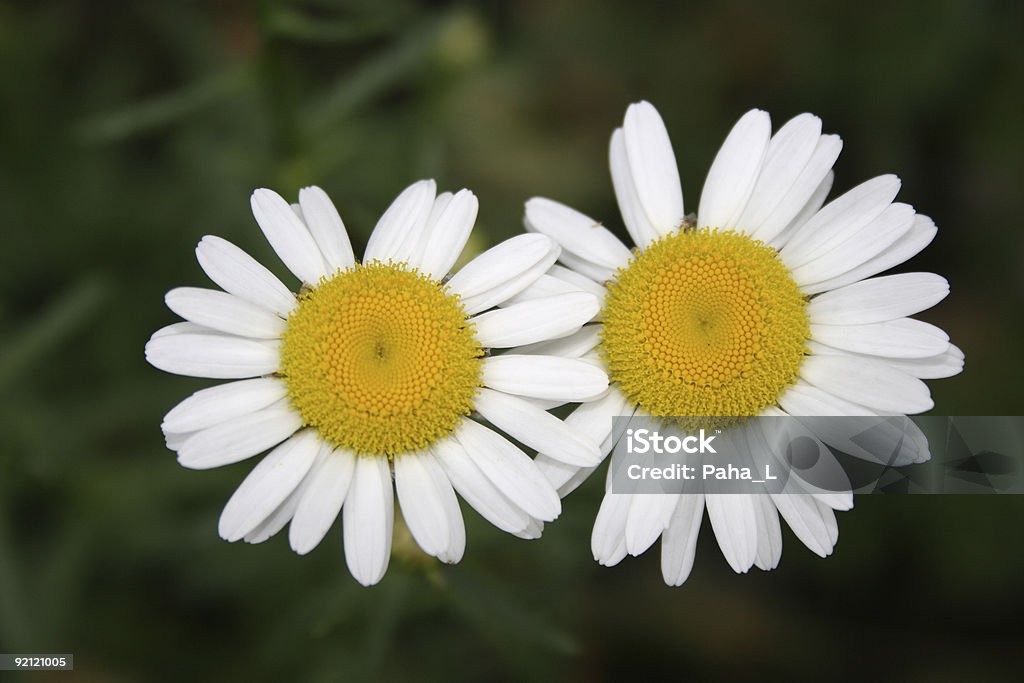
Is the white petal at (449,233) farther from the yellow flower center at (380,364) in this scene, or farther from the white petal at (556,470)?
the white petal at (556,470)

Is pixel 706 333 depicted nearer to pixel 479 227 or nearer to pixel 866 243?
pixel 866 243

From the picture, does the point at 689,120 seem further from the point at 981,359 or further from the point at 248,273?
the point at 248,273

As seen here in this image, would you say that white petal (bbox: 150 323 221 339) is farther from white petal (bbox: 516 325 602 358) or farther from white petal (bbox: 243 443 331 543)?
white petal (bbox: 516 325 602 358)

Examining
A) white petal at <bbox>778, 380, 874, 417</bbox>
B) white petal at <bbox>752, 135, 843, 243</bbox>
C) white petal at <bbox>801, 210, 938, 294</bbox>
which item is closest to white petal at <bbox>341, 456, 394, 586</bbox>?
white petal at <bbox>778, 380, 874, 417</bbox>

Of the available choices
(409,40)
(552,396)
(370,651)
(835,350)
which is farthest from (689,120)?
(370,651)

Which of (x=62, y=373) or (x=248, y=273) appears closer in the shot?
(x=248, y=273)

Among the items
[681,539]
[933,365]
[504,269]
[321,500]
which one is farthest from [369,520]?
[933,365]
